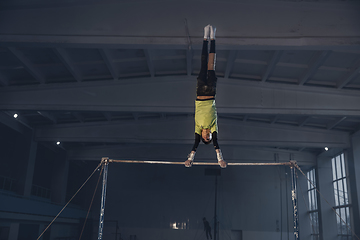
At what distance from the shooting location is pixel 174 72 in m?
12.1

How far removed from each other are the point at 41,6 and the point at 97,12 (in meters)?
1.39

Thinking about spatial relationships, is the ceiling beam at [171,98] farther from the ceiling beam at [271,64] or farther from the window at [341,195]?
the window at [341,195]

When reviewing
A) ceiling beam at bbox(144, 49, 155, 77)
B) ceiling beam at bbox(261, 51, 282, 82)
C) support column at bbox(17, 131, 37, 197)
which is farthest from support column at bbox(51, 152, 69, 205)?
ceiling beam at bbox(261, 51, 282, 82)

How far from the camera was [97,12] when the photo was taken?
7840 mm

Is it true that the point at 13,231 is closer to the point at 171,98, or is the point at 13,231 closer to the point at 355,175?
the point at 171,98

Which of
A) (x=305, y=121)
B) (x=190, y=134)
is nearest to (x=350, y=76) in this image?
(x=305, y=121)

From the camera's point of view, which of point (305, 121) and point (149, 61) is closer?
point (149, 61)

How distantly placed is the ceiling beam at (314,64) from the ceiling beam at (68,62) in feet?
25.6

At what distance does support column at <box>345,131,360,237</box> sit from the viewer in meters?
14.2

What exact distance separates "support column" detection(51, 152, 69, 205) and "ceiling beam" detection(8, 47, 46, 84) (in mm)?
9862

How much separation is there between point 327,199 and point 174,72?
13135 mm

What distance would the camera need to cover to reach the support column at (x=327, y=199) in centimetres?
1850

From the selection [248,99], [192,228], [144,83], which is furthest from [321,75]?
[192,228]

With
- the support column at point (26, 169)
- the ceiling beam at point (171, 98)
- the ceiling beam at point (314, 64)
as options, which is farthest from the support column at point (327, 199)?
the support column at point (26, 169)
